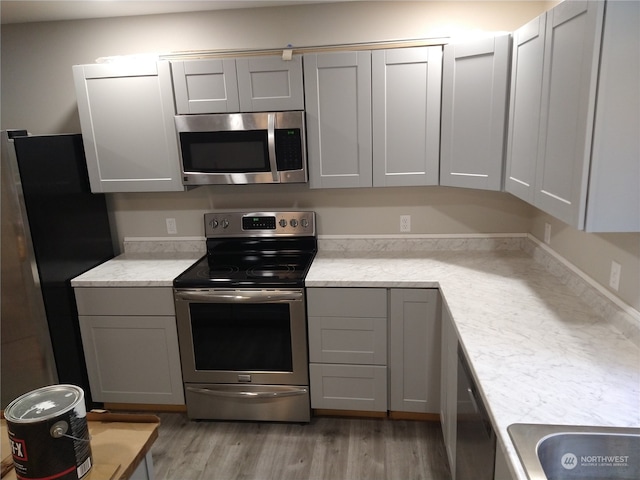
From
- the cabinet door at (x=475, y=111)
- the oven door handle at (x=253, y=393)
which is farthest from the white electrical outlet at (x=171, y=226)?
the cabinet door at (x=475, y=111)

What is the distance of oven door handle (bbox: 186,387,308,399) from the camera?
254 centimetres

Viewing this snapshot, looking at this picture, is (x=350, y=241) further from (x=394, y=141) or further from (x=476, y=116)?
(x=476, y=116)

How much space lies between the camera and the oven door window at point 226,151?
251 centimetres

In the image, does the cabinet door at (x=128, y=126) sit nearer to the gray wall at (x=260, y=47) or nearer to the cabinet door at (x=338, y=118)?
the gray wall at (x=260, y=47)

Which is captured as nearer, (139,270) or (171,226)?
(139,270)

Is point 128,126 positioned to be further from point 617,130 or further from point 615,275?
point 615,275

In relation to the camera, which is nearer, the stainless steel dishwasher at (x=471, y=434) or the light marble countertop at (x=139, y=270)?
the stainless steel dishwasher at (x=471, y=434)

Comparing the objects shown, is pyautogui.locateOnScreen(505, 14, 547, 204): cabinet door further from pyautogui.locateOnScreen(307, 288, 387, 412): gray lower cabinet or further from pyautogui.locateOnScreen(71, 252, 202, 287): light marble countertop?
pyautogui.locateOnScreen(71, 252, 202, 287): light marble countertop

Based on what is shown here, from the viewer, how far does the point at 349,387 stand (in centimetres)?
253

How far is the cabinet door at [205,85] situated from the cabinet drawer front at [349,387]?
5.09 feet

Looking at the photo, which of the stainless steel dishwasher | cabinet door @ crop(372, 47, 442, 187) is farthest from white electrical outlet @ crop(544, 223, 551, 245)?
the stainless steel dishwasher

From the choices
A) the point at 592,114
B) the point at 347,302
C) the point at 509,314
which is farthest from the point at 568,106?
the point at 347,302

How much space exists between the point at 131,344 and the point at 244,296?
0.79 metres

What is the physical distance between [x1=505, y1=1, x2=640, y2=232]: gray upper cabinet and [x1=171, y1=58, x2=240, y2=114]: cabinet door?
1.54m
